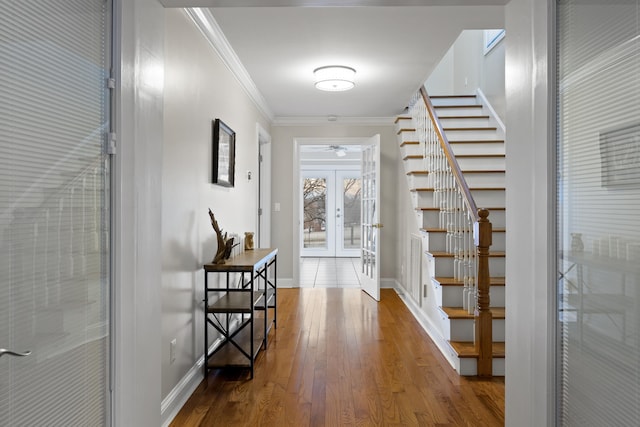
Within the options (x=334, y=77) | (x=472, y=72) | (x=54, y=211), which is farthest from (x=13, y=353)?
(x=472, y=72)

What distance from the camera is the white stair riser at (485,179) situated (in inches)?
178

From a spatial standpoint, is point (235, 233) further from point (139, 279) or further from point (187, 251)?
point (139, 279)

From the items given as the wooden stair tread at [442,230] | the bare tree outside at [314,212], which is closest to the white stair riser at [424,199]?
the wooden stair tread at [442,230]

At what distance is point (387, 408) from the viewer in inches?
97.8

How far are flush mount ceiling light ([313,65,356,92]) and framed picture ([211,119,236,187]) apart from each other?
38.8 inches

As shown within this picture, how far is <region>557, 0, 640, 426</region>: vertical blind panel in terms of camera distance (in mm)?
1073

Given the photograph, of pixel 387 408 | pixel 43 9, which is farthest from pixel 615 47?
pixel 387 408

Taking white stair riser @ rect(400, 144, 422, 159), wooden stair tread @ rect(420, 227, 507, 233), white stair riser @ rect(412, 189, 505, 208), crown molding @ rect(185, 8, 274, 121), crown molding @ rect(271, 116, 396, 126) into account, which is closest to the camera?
crown molding @ rect(185, 8, 274, 121)

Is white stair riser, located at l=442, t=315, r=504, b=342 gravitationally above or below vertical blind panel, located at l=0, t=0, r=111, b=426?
below

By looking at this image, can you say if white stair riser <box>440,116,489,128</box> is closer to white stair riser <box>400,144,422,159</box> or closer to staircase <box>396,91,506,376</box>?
staircase <box>396,91,506,376</box>

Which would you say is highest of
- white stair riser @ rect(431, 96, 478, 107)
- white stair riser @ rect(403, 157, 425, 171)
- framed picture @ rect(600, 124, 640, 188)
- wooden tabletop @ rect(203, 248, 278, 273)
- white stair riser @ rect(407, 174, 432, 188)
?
white stair riser @ rect(431, 96, 478, 107)

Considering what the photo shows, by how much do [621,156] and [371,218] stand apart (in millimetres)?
4655

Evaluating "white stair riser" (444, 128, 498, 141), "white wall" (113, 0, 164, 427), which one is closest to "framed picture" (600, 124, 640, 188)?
"white wall" (113, 0, 164, 427)

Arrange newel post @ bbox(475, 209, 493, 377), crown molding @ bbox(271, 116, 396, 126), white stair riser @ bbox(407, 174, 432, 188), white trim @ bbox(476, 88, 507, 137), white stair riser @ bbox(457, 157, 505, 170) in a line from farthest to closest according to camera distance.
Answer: crown molding @ bbox(271, 116, 396, 126)
white trim @ bbox(476, 88, 507, 137)
white stair riser @ bbox(457, 157, 505, 170)
white stair riser @ bbox(407, 174, 432, 188)
newel post @ bbox(475, 209, 493, 377)
